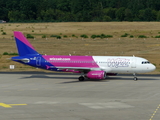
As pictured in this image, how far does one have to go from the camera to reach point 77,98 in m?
43.6

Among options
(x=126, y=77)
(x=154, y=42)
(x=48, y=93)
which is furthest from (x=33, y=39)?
(x=48, y=93)

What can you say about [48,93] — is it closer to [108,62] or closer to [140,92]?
[140,92]

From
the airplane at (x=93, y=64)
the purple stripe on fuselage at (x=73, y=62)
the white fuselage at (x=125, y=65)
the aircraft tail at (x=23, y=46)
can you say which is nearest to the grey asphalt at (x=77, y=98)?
the airplane at (x=93, y=64)

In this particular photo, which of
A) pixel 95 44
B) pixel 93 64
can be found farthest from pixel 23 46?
pixel 95 44

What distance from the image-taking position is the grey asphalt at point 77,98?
1361 inches

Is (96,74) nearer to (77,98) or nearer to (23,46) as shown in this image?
(23,46)

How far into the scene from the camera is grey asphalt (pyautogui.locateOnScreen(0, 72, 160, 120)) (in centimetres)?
3456

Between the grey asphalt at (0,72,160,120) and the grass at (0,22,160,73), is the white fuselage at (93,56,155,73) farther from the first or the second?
the grass at (0,22,160,73)

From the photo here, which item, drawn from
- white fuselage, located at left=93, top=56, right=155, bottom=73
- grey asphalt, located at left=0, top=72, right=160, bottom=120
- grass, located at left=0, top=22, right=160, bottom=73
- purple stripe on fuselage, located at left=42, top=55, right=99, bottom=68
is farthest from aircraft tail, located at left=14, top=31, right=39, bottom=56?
white fuselage, located at left=93, top=56, right=155, bottom=73

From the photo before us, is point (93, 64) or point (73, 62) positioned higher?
point (73, 62)

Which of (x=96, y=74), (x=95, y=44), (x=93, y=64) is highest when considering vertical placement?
(x=95, y=44)

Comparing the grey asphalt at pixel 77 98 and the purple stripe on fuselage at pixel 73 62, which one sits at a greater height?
the purple stripe on fuselage at pixel 73 62

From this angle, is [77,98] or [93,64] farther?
[93,64]

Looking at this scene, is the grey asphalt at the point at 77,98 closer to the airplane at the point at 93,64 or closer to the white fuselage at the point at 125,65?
the airplane at the point at 93,64
